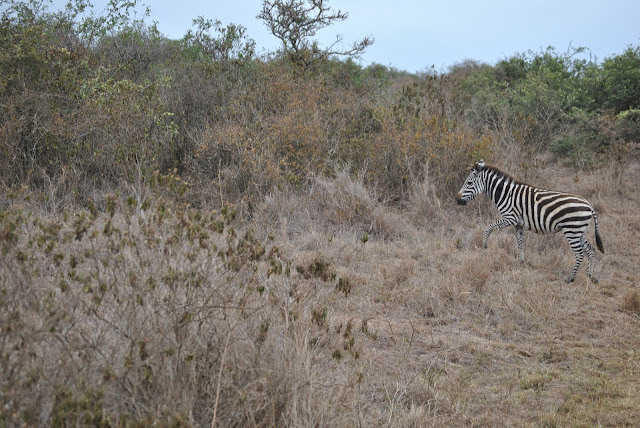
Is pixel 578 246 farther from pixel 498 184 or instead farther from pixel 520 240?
pixel 498 184

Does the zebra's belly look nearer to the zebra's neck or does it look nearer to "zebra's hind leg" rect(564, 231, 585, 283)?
"zebra's hind leg" rect(564, 231, 585, 283)

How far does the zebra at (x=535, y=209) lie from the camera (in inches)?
313

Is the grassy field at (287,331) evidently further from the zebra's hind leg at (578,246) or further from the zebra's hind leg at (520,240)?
the zebra's hind leg at (578,246)

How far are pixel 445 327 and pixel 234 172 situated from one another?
5207 millimetres

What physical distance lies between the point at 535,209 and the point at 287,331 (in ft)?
18.3

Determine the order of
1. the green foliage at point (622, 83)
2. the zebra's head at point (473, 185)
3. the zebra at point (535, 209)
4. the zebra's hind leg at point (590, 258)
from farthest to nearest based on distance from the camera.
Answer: the green foliage at point (622, 83) → the zebra's head at point (473, 185) → the zebra at point (535, 209) → the zebra's hind leg at point (590, 258)

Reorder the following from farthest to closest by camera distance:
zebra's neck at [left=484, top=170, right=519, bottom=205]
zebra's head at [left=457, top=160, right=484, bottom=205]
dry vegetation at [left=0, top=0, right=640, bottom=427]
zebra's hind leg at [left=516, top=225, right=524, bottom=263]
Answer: zebra's head at [left=457, top=160, right=484, bottom=205]
zebra's neck at [left=484, top=170, right=519, bottom=205]
zebra's hind leg at [left=516, top=225, right=524, bottom=263]
dry vegetation at [left=0, top=0, right=640, bottom=427]

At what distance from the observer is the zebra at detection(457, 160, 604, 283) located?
795cm

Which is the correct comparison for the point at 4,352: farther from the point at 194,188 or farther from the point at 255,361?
the point at 194,188

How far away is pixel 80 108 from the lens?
1023cm

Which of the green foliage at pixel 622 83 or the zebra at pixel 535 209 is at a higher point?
the green foliage at pixel 622 83

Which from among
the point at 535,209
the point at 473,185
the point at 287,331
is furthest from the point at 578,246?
the point at 287,331

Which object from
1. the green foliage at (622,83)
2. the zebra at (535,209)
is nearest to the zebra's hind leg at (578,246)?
the zebra at (535,209)

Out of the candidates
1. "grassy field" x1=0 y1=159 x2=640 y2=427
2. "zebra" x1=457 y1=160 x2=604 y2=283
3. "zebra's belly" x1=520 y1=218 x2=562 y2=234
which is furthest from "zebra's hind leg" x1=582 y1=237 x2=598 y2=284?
"zebra's belly" x1=520 y1=218 x2=562 y2=234
